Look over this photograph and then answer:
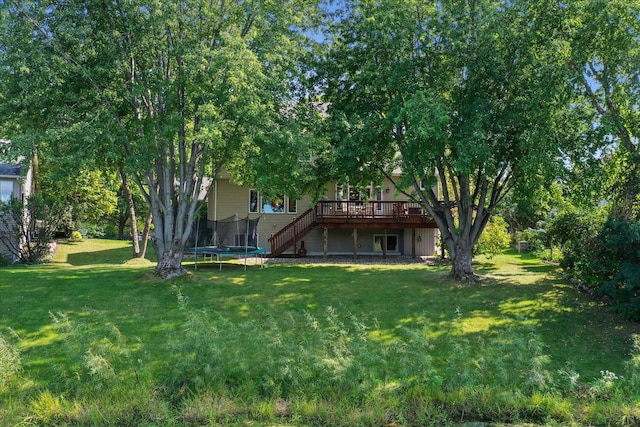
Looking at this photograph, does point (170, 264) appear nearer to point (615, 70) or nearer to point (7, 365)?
point (7, 365)

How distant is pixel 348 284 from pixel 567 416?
7673 mm

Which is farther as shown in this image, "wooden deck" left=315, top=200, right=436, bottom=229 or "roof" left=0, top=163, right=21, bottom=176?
"wooden deck" left=315, top=200, right=436, bottom=229

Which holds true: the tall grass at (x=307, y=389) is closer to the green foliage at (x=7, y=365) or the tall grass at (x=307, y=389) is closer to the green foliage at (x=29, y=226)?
the green foliage at (x=7, y=365)

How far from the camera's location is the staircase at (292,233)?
20422mm

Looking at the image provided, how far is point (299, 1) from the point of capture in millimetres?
12961

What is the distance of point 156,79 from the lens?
11.6 m

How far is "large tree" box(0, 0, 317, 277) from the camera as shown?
10500 mm

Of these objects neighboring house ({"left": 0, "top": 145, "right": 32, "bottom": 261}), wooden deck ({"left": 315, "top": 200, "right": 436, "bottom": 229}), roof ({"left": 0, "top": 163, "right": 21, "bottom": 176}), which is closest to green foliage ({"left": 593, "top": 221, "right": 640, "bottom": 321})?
wooden deck ({"left": 315, "top": 200, "right": 436, "bottom": 229})

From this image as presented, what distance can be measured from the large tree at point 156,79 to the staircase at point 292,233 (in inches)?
300

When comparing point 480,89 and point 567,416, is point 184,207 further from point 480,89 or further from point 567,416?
point 567,416

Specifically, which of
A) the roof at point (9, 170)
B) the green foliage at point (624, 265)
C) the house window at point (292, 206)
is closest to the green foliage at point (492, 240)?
the house window at point (292, 206)

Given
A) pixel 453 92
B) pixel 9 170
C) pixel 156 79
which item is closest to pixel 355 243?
pixel 453 92

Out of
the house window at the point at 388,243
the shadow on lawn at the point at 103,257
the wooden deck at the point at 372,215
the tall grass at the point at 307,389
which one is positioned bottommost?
the tall grass at the point at 307,389

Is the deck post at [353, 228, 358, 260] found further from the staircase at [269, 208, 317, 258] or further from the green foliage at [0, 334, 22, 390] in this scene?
the green foliage at [0, 334, 22, 390]
